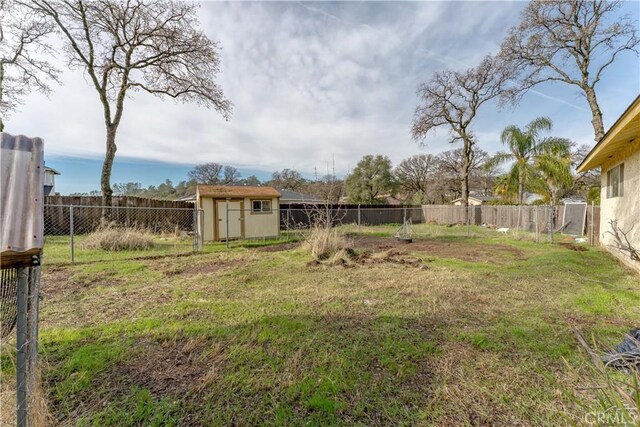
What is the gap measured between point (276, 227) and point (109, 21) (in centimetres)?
1093

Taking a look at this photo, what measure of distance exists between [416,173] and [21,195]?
126ft

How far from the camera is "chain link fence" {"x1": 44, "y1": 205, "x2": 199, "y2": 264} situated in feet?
25.8

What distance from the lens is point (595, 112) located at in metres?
11.9

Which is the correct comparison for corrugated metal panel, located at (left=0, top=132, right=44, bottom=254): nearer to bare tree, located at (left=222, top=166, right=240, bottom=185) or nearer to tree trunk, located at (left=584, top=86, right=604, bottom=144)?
tree trunk, located at (left=584, top=86, right=604, bottom=144)

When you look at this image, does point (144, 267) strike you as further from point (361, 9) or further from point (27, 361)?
point (361, 9)

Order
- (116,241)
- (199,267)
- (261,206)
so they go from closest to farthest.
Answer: (199,267) < (116,241) < (261,206)

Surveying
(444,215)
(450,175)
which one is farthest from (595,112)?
(450,175)

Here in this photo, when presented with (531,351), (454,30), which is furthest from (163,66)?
(531,351)

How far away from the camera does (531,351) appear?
2688 mm

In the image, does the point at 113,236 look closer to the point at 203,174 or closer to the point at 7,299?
the point at 7,299

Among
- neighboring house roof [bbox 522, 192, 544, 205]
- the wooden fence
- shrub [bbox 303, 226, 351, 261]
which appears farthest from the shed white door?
neighboring house roof [bbox 522, 192, 544, 205]

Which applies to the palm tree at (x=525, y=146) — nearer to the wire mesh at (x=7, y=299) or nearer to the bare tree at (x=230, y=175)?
the wire mesh at (x=7, y=299)

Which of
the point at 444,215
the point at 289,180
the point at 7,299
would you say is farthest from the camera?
the point at 289,180

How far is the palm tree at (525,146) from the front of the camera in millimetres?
15867
